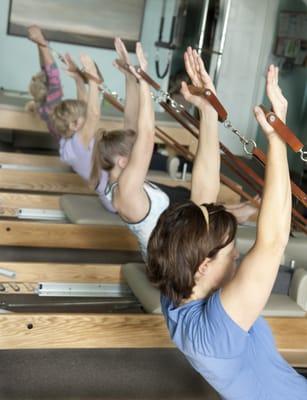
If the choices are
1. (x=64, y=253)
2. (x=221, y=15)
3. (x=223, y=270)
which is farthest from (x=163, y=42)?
(x=223, y=270)

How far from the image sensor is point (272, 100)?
1483mm

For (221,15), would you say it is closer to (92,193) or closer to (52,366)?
(92,193)

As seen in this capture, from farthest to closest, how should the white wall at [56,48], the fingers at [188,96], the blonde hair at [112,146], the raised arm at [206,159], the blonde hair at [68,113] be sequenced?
the white wall at [56,48] < the blonde hair at [68,113] < the blonde hair at [112,146] < the raised arm at [206,159] < the fingers at [188,96]

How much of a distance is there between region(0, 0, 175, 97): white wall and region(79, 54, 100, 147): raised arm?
3.50 meters

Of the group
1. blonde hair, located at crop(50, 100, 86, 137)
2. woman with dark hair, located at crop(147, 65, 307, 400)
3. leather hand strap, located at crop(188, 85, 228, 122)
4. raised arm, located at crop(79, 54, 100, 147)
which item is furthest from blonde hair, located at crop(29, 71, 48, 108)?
woman with dark hair, located at crop(147, 65, 307, 400)

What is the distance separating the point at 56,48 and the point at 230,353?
6717mm

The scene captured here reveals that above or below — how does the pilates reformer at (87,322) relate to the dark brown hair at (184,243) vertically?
below

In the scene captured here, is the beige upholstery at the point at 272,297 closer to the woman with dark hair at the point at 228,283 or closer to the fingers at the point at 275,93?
the woman with dark hair at the point at 228,283

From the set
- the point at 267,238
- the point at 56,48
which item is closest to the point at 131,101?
the point at 267,238

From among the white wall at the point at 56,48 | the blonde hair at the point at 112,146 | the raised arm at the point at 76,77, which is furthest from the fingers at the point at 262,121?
the white wall at the point at 56,48

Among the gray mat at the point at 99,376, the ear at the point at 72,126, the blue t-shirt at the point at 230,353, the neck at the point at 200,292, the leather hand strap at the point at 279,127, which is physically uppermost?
the leather hand strap at the point at 279,127

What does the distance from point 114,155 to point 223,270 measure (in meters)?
1.61

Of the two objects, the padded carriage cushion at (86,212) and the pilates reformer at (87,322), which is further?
the padded carriage cushion at (86,212)

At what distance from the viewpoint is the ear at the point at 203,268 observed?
5.22 feet
